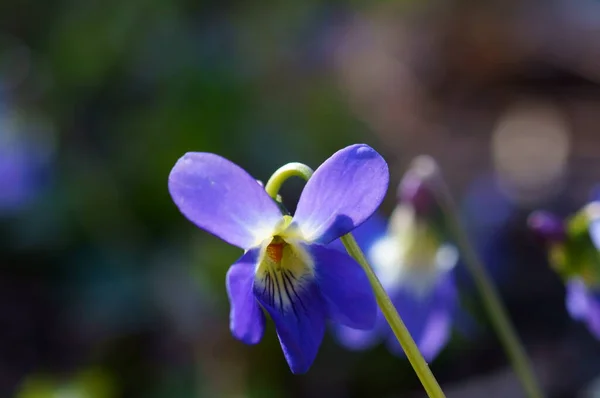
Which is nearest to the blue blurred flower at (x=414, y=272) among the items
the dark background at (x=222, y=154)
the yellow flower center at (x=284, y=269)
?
the dark background at (x=222, y=154)

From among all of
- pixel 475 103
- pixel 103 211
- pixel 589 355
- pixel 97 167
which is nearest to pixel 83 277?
pixel 103 211

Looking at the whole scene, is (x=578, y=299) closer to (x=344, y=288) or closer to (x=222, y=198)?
(x=344, y=288)

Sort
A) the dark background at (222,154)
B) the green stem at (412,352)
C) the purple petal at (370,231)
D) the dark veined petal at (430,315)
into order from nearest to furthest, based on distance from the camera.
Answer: the green stem at (412,352) < the dark veined petal at (430,315) < the purple petal at (370,231) < the dark background at (222,154)

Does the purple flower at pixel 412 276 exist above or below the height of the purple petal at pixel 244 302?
below

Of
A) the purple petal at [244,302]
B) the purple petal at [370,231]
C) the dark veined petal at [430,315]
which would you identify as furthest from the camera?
the purple petal at [370,231]

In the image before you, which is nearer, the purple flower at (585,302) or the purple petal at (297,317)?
the purple petal at (297,317)

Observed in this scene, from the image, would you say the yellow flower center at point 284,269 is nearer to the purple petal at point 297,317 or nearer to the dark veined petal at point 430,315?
the purple petal at point 297,317

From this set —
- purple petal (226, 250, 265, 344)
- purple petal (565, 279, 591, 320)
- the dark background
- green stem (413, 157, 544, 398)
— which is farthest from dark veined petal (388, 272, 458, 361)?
purple petal (226, 250, 265, 344)

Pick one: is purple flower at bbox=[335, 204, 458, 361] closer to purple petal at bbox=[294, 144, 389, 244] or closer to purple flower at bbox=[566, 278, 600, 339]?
purple flower at bbox=[566, 278, 600, 339]

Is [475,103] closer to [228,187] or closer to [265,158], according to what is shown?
[265,158]
